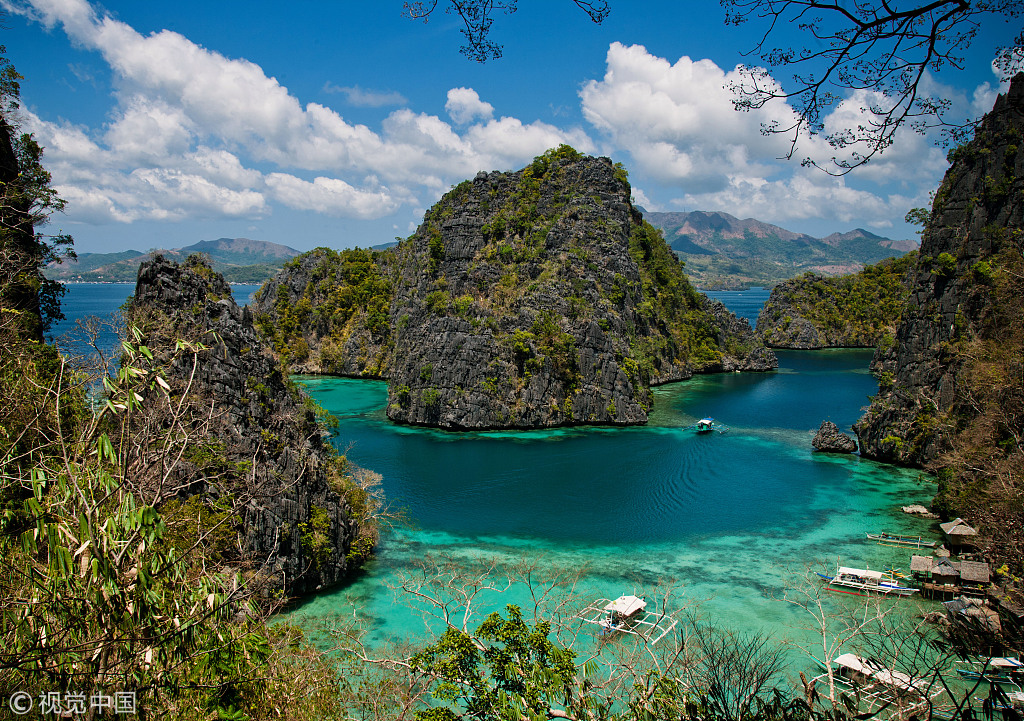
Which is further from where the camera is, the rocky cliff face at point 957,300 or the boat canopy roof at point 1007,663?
the rocky cliff face at point 957,300

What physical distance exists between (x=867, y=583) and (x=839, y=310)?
331 feet

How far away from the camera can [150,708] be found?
23.4 ft

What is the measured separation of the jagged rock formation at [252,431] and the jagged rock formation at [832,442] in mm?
33732

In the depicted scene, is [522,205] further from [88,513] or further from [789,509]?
[88,513]

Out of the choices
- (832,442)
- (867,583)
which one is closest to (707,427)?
(832,442)

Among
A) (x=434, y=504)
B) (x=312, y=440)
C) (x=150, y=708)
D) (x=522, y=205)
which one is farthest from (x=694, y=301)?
(x=150, y=708)

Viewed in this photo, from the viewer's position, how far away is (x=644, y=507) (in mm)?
31594

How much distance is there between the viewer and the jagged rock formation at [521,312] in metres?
50.6

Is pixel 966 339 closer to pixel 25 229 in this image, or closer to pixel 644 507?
pixel 644 507

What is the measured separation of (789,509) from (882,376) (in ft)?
50.7

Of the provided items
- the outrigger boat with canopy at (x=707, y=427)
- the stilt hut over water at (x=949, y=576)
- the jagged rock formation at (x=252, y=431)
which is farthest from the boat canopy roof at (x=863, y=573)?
the outrigger boat with canopy at (x=707, y=427)

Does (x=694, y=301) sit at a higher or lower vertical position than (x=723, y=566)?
higher

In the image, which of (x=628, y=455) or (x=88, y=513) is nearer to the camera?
(x=88, y=513)

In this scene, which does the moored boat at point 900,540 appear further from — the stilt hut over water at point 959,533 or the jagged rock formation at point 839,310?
the jagged rock formation at point 839,310
